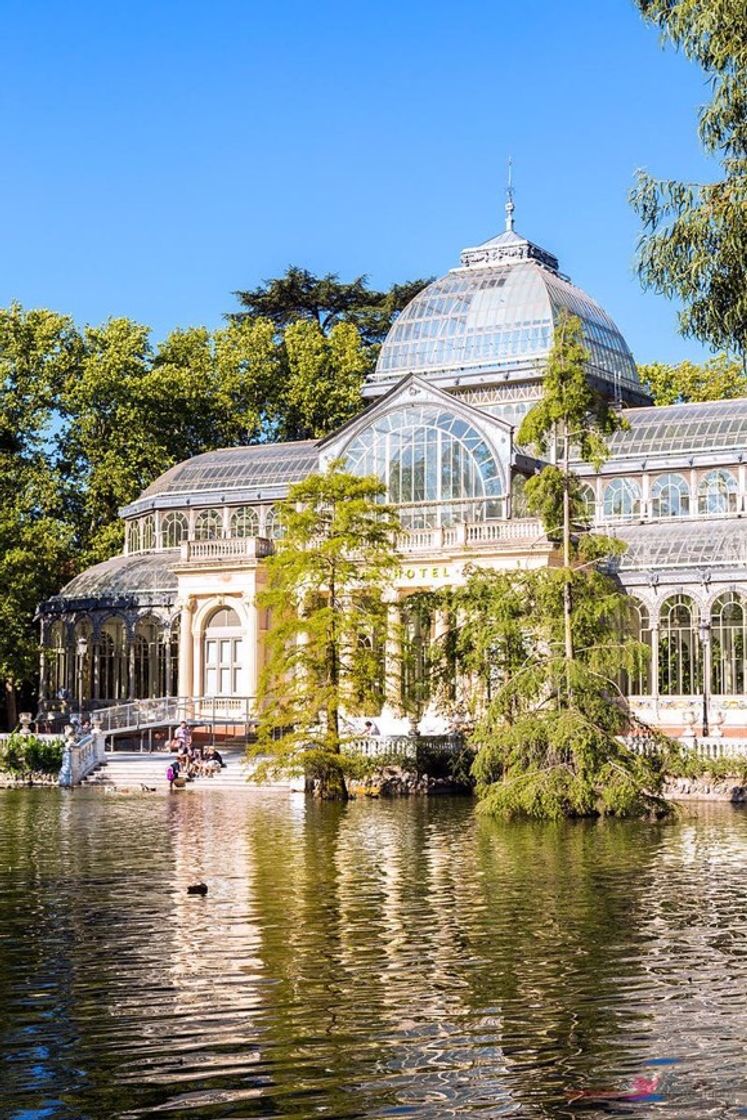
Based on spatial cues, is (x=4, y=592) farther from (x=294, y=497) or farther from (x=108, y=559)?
(x=294, y=497)

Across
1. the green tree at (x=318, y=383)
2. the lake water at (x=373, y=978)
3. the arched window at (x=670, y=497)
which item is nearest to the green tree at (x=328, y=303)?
the green tree at (x=318, y=383)

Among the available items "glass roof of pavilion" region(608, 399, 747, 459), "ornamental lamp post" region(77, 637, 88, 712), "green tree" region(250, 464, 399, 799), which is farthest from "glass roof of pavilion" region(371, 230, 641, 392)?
"green tree" region(250, 464, 399, 799)

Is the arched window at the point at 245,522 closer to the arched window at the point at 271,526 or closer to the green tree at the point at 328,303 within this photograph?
the arched window at the point at 271,526

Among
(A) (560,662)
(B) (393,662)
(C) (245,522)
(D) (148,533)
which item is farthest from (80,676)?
(A) (560,662)

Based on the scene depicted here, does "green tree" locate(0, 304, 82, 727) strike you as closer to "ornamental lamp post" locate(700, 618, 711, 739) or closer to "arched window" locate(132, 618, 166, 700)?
"arched window" locate(132, 618, 166, 700)

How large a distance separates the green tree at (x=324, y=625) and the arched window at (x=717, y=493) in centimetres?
1560

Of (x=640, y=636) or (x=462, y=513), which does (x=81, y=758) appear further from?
(x=640, y=636)

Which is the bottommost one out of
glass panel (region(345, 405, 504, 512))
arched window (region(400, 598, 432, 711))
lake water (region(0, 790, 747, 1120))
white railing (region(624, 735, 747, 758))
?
lake water (region(0, 790, 747, 1120))

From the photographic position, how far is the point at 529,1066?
41.3ft

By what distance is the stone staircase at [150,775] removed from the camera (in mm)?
43438

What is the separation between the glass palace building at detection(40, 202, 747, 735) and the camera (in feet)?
161

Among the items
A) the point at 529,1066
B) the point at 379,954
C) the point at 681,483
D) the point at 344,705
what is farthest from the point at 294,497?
the point at 529,1066

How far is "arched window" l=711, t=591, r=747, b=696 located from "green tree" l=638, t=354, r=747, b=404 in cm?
2371

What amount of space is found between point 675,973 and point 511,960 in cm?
173
